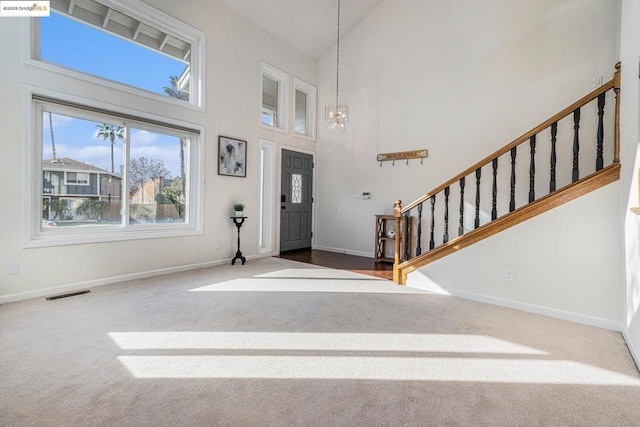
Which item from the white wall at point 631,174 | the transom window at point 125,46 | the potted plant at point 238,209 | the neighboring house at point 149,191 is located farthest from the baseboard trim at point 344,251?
the white wall at point 631,174

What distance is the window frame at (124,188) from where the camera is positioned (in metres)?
3.28

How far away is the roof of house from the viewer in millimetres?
3492

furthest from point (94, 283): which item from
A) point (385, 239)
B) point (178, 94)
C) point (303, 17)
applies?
point (303, 17)

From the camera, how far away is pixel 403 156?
5539 mm

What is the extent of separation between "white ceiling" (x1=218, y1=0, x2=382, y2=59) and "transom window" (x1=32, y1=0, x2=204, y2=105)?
1.12 meters

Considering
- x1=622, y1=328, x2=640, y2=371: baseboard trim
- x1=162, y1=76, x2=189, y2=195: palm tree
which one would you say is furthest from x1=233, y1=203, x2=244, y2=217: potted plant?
x1=622, y1=328, x2=640, y2=371: baseboard trim

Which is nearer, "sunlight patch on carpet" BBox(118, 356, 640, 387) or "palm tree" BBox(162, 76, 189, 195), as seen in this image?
"sunlight patch on carpet" BBox(118, 356, 640, 387)

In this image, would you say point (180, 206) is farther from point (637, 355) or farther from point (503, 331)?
point (637, 355)

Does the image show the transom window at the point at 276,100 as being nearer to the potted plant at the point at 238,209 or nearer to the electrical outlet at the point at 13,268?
the potted plant at the point at 238,209

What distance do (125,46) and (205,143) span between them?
1559mm

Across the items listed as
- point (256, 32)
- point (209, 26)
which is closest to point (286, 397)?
point (209, 26)

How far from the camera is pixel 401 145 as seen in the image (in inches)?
221

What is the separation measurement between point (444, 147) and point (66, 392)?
5.28 meters

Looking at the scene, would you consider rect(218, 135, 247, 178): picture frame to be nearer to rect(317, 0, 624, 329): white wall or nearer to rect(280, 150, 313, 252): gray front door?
rect(280, 150, 313, 252): gray front door
